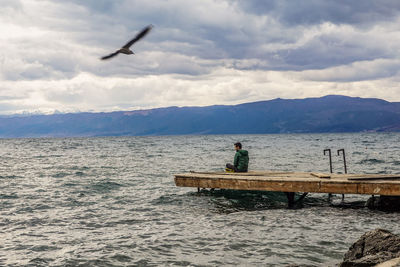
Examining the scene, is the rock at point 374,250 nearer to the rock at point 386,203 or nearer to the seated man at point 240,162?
the rock at point 386,203

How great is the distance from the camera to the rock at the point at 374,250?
21.4ft

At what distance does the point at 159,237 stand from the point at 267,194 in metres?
8.00

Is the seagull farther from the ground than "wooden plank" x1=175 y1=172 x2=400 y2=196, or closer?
farther from the ground

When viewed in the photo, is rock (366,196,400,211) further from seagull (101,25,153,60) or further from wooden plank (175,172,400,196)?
seagull (101,25,153,60)

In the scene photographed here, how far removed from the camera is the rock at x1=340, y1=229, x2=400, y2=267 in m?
6.52

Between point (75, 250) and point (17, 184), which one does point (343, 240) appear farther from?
point (17, 184)

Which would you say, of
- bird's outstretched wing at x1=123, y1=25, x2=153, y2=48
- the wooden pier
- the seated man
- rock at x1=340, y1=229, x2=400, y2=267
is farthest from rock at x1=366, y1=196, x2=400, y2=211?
bird's outstretched wing at x1=123, y1=25, x2=153, y2=48

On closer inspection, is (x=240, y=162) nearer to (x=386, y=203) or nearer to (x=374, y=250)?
(x=386, y=203)

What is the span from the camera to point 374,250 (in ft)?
23.8

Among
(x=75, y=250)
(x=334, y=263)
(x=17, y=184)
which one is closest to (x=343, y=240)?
(x=334, y=263)

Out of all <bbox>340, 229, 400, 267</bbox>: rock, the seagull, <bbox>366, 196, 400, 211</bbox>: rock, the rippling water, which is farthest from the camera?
<bbox>366, 196, 400, 211</bbox>: rock

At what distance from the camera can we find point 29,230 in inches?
445

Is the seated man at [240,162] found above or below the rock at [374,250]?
above

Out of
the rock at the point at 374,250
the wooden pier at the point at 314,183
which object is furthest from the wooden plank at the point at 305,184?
the rock at the point at 374,250
